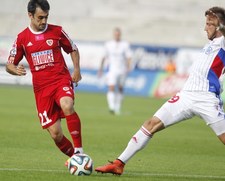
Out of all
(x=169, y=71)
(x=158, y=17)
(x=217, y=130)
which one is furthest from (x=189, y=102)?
(x=158, y=17)

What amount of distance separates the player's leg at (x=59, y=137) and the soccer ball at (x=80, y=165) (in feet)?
2.45

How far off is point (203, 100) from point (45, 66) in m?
2.37

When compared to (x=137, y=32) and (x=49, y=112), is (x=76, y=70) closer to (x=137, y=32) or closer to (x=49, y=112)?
(x=49, y=112)

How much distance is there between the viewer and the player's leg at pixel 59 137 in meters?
10.5

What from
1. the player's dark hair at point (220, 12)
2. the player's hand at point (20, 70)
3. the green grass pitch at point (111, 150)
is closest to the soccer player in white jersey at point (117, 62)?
the green grass pitch at point (111, 150)

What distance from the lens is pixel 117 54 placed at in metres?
24.5

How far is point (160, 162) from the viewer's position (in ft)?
39.9

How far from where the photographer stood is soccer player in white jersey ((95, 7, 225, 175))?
9784mm

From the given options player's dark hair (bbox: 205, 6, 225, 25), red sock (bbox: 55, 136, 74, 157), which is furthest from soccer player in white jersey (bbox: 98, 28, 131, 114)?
player's dark hair (bbox: 205, 6, 225, 25)

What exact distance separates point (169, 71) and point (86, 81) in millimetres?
4340

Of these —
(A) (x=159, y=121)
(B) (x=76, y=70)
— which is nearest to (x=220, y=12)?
(A) (x=159, y=121)

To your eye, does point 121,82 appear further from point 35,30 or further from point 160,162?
point 35,30

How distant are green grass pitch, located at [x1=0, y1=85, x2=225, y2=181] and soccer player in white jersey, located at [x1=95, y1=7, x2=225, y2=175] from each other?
0.56 metres

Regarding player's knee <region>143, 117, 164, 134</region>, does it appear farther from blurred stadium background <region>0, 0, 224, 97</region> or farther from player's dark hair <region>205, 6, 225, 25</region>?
blurred stadium background <region>0, 0, 224, 97</region>
